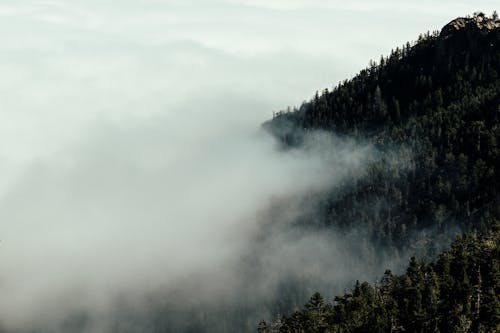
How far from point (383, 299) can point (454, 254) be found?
30936 millimetres

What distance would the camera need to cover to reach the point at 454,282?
168 meters

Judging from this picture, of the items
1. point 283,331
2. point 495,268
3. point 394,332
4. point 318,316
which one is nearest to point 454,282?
point 495,268

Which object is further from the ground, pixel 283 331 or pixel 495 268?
pixel 495 268

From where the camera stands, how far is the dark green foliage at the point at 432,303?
504ft

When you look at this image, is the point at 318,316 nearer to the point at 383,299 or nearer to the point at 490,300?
the point at 383,299

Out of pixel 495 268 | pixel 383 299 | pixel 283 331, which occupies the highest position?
pixel 495 268

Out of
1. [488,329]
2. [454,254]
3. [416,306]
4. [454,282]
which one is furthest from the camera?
[454,254]

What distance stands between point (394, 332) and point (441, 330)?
34.9 ft

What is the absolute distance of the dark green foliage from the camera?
154 meters

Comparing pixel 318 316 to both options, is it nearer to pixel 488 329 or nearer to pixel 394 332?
pixel 394 332

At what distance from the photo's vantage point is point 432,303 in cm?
15762

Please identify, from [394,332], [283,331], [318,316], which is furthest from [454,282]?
[283,331]

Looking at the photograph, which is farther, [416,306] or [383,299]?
[383,299]

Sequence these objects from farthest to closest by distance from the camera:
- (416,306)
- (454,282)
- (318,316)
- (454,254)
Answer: (454,254) → (318,316) → (454,282) → (416,306)
